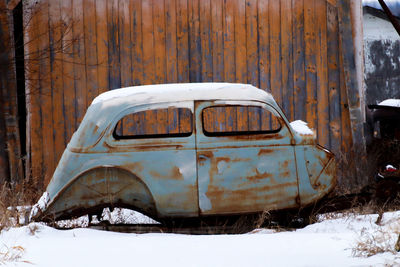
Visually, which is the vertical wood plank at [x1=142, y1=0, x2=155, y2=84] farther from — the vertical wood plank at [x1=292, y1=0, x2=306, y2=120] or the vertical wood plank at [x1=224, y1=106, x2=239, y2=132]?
the vertical wood plank at [x1=292, y1=0, x2=306, y2=120]

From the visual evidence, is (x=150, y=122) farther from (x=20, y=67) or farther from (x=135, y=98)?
(x=135, y=98)

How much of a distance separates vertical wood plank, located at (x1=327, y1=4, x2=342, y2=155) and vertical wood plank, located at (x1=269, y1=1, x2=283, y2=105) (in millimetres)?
770

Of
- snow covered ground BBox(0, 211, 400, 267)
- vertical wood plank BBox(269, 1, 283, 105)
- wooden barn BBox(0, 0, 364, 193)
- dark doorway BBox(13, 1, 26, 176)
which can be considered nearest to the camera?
snow covered ground BBox(0, 211, 400, 267)

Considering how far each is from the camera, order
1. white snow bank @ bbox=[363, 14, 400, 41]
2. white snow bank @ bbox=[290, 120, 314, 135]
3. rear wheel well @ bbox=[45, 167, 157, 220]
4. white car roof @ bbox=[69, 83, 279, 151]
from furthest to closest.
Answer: white snow bank @ bbox=[363, 14, 400, 41] → white snow bank @ bbox=[290, 120, 314, 135] → white car roof @ bbox=[69, 83, 279, 151] → rear wheel well @ bbox=[45, 167, 157, 220]

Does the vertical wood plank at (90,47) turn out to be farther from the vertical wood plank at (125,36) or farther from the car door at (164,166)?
the car door at (164,166)

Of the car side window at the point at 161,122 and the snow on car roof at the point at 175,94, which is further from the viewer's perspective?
the car side window at the point at 161,122

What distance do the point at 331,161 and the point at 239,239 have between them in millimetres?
1623

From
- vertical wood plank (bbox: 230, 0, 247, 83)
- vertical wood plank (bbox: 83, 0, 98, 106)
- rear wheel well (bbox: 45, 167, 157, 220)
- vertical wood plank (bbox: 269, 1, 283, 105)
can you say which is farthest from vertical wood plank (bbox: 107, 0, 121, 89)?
rear wheel well (bbox: 45, 167, 157, 220)

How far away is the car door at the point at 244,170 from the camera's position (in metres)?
4.80

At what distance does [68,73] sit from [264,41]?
9.93ft

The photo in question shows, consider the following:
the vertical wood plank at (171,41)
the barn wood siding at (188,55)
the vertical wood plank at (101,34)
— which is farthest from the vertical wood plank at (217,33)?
the vertical wood plank at (101,34)

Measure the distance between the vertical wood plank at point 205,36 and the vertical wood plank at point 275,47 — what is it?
3.07 ft

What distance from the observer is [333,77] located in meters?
7.59

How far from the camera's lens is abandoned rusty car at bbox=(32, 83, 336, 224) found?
187 inches
